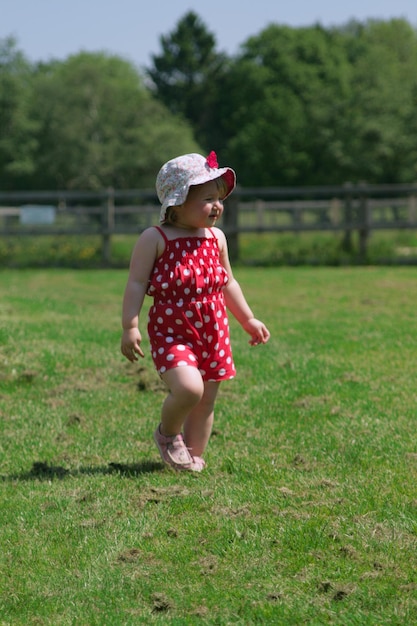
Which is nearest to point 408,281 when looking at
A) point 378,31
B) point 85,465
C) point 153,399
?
point 153,399

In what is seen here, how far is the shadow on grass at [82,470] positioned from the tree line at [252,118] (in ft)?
167

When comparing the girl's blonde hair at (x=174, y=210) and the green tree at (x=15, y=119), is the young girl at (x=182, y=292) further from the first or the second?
the green tree at (x=15, y=119)

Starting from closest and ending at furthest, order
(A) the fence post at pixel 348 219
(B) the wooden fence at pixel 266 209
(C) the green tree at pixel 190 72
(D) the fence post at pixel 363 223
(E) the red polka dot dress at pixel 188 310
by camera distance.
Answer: (E) the red polka dot dress at pixel 188 310 → (D) the fence post at pixel 363 223 → (B) the wooden fence at pixel 266 209 → (A) the fence post at pixel 348 219 → (C) the green tree at pixel 190 72

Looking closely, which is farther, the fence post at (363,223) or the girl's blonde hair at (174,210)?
the fence post at (363,223)

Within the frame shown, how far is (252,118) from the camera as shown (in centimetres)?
7244

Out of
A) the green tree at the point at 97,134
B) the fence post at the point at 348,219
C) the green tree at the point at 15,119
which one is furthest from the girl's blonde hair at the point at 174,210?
the green tree at the point at 15,119

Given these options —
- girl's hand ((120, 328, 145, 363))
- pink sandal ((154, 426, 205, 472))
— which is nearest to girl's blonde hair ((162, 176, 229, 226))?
girl's hand ((120, 328, 145, 363))

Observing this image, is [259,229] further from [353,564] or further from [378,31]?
[378,31]

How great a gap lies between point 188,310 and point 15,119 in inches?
2518

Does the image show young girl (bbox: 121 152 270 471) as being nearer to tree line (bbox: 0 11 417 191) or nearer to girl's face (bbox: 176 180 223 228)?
girl's face (bbox: 176 180 223 228)

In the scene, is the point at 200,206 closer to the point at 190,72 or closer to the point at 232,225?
the point at 232,225

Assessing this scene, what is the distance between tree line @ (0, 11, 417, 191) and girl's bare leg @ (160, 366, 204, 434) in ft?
168

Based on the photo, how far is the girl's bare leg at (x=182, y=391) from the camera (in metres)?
4.82

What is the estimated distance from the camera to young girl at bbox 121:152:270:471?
16.1 feet
